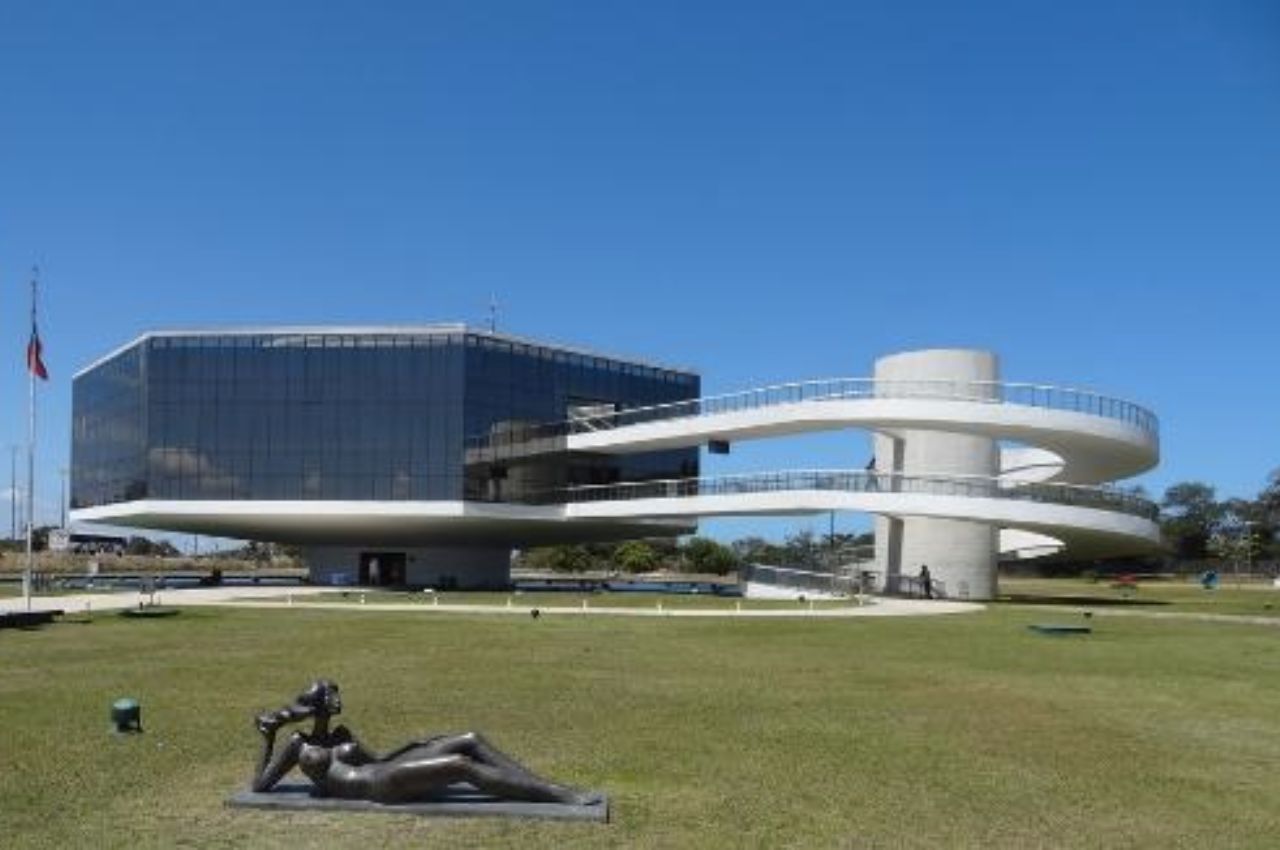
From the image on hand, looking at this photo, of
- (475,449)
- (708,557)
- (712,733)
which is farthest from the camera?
(708,557)

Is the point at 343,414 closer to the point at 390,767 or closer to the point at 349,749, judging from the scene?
the point at 349,749

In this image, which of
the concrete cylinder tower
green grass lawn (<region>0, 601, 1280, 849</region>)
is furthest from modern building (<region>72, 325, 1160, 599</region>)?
green grass lawn (<region>0, 601, 1280, 849</region>)

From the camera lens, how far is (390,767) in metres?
11.9

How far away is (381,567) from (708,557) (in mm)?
55350

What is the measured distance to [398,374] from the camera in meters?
74.9

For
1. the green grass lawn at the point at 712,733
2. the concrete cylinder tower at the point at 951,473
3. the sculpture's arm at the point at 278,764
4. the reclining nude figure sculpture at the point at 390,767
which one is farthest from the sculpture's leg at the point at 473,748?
the concrete cylinder tower at the point at 951,473

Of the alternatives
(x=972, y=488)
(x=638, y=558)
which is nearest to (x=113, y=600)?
(x=972, y=488)

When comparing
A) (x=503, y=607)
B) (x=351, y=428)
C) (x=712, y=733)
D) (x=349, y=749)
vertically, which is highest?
(x=351, y=428)

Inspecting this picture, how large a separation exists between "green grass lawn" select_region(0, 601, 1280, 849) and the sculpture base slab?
0.16 metres

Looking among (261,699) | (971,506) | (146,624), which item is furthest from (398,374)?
(261,699)

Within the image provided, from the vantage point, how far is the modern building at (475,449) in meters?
62.7

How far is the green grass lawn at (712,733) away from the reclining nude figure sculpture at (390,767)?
1.09ft

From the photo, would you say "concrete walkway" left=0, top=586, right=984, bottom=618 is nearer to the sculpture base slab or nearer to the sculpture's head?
the sculpture base slab

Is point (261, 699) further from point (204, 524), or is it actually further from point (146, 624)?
point (204, 524)
